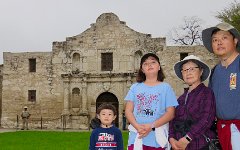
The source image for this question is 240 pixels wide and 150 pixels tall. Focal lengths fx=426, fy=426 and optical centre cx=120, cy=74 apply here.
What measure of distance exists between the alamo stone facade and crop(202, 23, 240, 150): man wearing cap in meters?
21.8

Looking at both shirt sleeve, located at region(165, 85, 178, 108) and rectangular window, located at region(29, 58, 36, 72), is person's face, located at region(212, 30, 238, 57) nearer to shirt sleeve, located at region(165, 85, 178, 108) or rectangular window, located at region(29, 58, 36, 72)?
shirt sleeve, located at region(165, 85, 178, 108)

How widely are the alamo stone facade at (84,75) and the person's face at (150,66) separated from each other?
21.3 m

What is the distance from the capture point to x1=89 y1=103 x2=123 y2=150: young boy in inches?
251

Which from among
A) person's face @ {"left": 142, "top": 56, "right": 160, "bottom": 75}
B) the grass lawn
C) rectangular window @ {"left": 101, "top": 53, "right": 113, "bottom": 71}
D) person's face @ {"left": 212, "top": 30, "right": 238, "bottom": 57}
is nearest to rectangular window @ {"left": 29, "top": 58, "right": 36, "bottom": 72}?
rectangular window @ {"left": 101, "top": 53, "right": 113, "bottom": 71}

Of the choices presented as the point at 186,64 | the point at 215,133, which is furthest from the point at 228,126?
the point at 186,64

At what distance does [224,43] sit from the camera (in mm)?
5566

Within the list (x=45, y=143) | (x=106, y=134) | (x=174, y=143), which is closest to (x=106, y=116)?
(x=106, y=134)

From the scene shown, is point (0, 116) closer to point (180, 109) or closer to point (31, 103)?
point (31, 103)

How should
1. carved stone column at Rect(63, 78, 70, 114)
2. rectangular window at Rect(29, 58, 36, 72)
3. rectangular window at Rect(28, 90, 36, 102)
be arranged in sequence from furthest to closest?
1. rectangular window at Rect(29, 58, 36, 72)
2. rectangular window at Rect(28, 90, 36, 102)
3. carved stone column at Rect(63, 78, 70, 114)

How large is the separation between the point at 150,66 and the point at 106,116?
1051 mm

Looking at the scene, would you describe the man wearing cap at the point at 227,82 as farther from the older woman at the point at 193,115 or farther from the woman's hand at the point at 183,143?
the woman's hand at the point at 183,143

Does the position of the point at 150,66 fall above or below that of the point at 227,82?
above

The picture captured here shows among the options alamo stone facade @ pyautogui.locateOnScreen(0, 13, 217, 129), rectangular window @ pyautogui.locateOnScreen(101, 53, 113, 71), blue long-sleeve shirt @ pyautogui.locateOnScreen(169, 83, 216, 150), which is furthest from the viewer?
rectangular window @ pyautogui.locateOnScreen(101, 53, 113, 71)

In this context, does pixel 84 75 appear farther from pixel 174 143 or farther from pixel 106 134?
pixel 174 143
